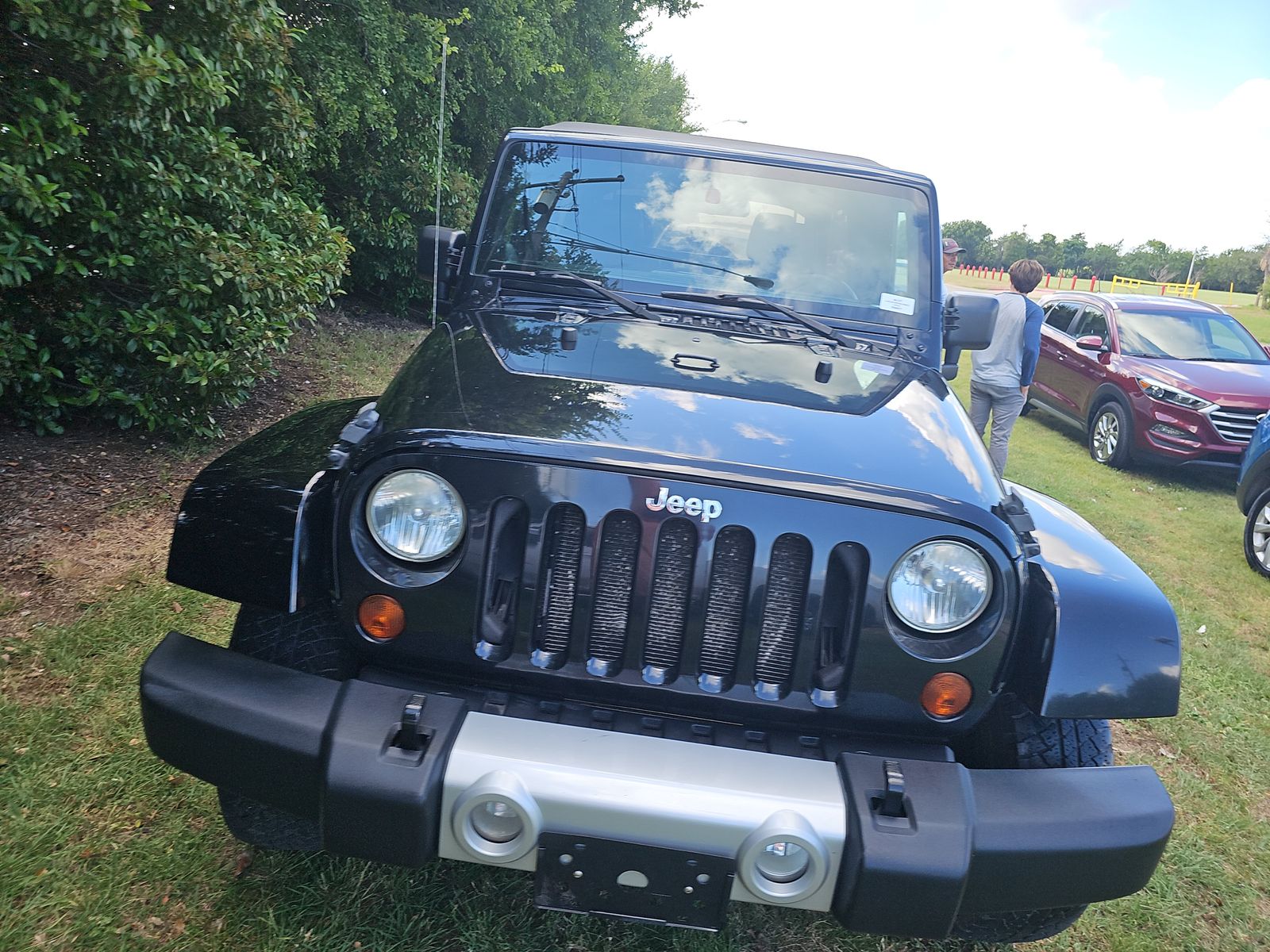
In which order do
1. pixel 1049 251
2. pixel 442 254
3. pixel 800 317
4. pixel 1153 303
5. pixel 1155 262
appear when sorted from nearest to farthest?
pixel 800 317 < pixel 442 254 < pixel 1153 303 < pixel 1155 262 < pixel 1049 251

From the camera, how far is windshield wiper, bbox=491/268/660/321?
293cm

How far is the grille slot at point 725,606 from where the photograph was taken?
6.40 feet

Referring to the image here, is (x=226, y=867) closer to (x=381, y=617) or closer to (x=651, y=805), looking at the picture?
(x=381, y=617)

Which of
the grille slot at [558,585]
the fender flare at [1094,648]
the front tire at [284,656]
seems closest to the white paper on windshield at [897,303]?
the fender flare at [1094,648]

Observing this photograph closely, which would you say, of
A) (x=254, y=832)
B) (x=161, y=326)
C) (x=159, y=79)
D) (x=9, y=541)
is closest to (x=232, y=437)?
(x=161, y=326)

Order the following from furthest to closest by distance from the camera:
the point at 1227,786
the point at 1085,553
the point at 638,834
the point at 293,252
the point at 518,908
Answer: the point at 293,252 < the point at 1227,786 < the point at 518,908 < the point at 1085,553 < the point at 638,834

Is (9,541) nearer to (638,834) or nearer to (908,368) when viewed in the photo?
(638,834)

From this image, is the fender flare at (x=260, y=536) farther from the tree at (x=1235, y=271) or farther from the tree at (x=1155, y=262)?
the tree at (x=1155, y=262)

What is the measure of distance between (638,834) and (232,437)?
493cm

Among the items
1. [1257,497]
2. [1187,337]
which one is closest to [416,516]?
[1257,497]

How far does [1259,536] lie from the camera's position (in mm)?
6203

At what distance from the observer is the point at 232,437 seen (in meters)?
5.86

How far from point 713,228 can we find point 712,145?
40 centimetres

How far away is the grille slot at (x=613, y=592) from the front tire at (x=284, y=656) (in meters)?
0.62
